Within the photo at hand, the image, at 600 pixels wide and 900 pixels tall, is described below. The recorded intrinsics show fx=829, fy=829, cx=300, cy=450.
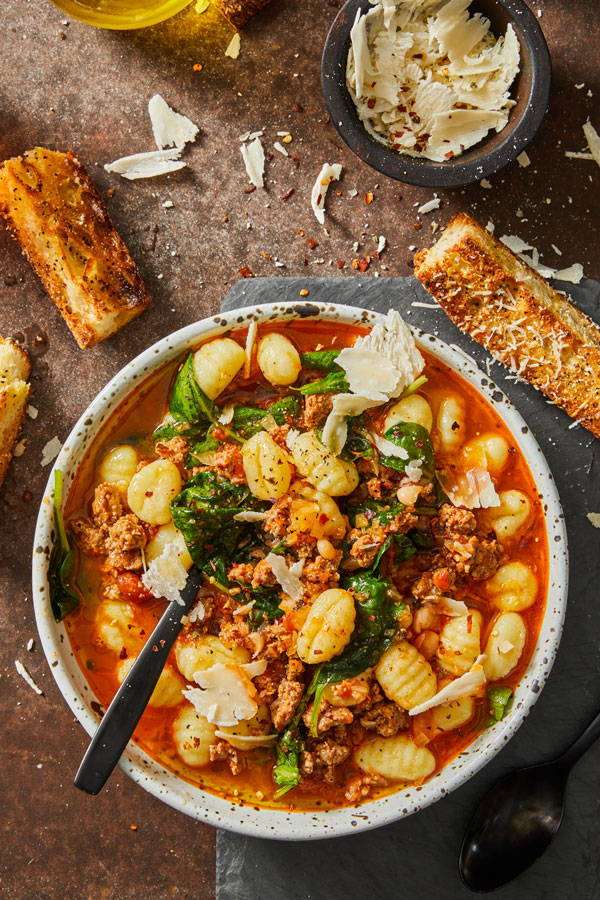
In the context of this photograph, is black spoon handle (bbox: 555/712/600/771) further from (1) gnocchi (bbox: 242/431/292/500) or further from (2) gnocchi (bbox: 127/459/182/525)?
(2) gnocchi (bbox: 127/459/182/525)

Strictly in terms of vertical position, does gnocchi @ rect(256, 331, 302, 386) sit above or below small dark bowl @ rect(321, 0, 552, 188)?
below

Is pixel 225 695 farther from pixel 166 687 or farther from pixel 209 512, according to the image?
pixel 209 512

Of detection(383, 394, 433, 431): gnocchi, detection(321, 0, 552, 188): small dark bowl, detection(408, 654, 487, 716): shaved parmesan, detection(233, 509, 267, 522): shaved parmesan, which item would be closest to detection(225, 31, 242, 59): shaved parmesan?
detection(321, 0, 552, 188): small dark bowl

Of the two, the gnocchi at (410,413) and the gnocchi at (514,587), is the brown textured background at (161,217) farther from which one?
the gnocchi at (514,587)

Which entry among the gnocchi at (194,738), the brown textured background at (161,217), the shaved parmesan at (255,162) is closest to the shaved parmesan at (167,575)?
the gnocchi at (194,738)

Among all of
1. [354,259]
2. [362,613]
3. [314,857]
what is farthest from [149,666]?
[354,259]

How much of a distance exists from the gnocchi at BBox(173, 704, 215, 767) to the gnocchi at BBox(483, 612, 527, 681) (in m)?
0.76

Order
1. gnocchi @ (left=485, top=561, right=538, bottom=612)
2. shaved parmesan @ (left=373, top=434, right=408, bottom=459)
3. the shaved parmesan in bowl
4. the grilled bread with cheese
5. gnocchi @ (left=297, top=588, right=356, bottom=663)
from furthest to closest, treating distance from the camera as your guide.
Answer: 1. the grilled bread with cheese
2. the shaved parmesan in bowl
3. gnocchi @ (left=485, top=561, right=538, bottom=612)
4. shaved parmesan @ (left=373, top=434, right=408, bottom=459)
5. gnocchi @ (left=297, top=588, right=356, bottom=663)

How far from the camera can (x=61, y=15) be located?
2641mm

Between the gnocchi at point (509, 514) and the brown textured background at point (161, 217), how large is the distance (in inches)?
31.2

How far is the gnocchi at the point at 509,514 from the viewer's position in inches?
88.7

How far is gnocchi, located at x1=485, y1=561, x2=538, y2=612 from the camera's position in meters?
→ 2.24

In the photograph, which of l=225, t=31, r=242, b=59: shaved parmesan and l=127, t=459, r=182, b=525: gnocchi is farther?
l=225, t=31, r=242, b=59: shaved parmesan

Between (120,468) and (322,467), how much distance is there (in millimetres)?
574
